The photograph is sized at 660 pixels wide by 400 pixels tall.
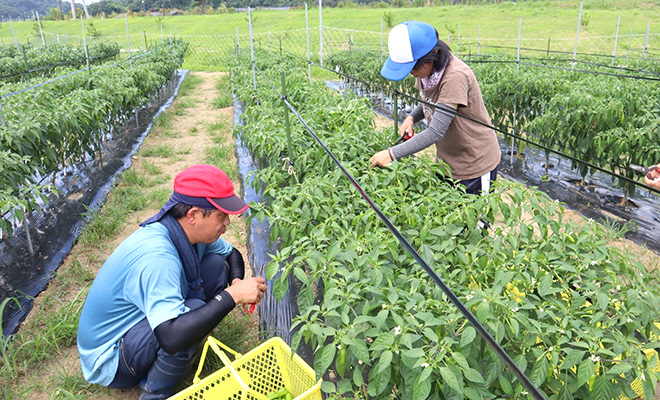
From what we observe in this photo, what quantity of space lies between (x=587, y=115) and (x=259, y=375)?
3914 mm

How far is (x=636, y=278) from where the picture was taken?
148 centimetres

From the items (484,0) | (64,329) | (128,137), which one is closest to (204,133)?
(128,137)

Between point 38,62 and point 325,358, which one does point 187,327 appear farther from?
point 38,62

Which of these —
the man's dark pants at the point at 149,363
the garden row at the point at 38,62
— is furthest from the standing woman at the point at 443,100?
the garden row at the point at 38,62

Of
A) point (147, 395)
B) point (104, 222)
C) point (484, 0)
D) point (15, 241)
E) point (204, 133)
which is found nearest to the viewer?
point (147, 395)

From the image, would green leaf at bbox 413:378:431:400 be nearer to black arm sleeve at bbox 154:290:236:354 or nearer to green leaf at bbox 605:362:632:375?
green leaf at bbox 605:362:632:375

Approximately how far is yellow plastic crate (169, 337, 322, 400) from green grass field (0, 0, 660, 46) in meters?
23.1

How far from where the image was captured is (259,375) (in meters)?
1.93

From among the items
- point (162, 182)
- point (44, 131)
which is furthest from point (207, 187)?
point (162, 182)

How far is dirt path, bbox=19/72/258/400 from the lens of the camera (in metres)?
2.29

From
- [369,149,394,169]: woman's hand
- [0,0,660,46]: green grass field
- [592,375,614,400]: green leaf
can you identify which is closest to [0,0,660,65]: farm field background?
[0,0,660,46]: green grass field

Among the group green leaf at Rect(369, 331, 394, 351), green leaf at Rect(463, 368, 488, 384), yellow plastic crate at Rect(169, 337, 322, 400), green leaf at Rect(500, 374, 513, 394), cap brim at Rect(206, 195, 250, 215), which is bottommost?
yellow plastic crate at Rect(169, 337, 322, 400)

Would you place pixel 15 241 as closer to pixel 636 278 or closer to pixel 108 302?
pixel 108 302

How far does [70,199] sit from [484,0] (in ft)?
129
